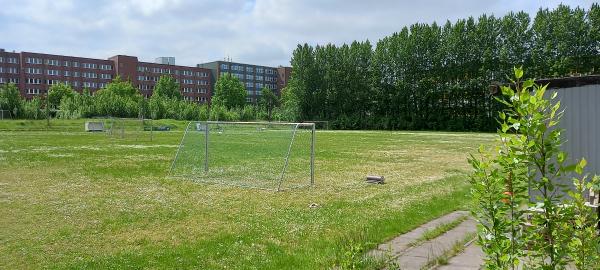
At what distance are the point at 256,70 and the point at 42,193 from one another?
6345 inches

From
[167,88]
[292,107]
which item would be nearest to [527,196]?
[292,107]

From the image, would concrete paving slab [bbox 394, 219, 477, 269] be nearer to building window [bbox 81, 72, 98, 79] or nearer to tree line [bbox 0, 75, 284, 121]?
tree line [bbox 0, 75, 284, 121]

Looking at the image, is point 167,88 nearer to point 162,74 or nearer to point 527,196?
point 162,74

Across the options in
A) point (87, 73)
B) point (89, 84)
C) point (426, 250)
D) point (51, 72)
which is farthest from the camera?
point (89, 84)

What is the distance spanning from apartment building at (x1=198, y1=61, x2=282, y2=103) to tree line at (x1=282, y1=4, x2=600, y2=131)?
69.2 metres

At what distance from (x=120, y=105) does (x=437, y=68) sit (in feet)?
183

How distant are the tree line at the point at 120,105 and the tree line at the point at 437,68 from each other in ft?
48.2

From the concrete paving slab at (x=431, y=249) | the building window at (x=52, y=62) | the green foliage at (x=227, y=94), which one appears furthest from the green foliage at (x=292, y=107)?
the concrete paving slab at (x=431, y=249)

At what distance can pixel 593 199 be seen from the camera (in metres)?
7.09

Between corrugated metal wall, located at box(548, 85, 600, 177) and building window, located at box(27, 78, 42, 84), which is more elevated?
building window, located at box(27, 78, 42, 84)

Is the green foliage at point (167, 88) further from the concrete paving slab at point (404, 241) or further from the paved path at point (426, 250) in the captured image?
the paved path at point (426, 250)

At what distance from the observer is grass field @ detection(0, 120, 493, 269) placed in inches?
252

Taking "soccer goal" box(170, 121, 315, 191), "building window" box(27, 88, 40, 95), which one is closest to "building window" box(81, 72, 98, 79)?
"building window" box(27, 88, 40, 95)

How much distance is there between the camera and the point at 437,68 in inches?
3046
